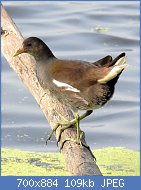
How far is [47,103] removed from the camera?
18.3ft

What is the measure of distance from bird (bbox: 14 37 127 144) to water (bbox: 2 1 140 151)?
276cm

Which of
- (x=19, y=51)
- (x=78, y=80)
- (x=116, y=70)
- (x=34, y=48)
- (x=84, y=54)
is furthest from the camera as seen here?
(x=84, y=54)

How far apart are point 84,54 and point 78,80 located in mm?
5428

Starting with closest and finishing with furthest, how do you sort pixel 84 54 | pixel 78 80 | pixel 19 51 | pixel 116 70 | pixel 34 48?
pixel 116 70 < pixel 78 80 < pixel 19 51 < pixel 34 48 < pixel 84 54

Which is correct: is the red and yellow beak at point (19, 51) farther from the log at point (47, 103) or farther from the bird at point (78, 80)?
the log at point (47, 103)

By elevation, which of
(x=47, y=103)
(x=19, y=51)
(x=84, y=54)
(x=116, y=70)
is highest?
(x=84, y=54)

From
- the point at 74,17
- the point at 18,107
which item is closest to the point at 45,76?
the point at 18,107

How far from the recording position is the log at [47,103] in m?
4.95

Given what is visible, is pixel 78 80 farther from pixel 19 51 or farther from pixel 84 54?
pixel 84 54

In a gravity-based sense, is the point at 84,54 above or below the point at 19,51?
above

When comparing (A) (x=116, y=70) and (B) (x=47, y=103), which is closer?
(A) (x=116, y=70)

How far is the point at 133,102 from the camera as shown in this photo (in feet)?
31.8

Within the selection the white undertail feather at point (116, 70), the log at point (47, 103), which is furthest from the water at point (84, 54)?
the white undertail feather at point (116, 70)

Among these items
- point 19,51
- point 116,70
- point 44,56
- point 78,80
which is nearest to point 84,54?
point 44,56
